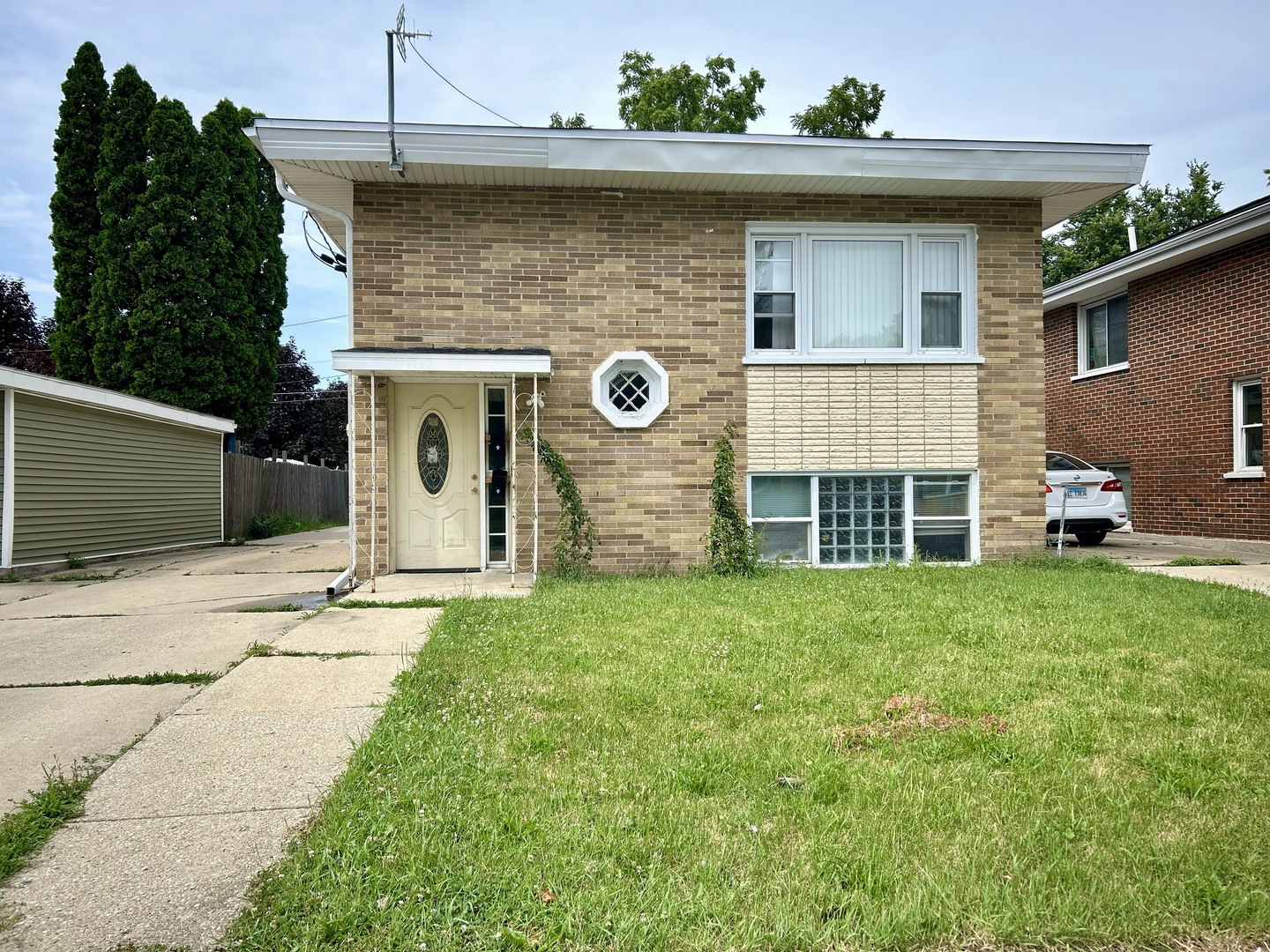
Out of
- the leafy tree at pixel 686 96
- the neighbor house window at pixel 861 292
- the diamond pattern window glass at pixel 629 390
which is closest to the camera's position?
the diamond pattern window glass at pixel 629 390

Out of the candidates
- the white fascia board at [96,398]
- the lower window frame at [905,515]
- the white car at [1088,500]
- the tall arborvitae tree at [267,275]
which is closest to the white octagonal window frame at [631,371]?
the lower window frame at [905,515]

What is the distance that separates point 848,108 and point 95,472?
Result: 68.1 feet

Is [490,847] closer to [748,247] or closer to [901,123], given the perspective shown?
[748,247]

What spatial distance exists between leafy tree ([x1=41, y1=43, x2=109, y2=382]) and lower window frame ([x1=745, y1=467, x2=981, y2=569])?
1703 cm

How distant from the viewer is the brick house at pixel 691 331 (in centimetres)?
853

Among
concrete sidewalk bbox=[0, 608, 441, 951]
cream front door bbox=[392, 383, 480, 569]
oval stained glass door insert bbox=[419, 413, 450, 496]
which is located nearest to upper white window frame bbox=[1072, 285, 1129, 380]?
cream front door bbox=[392, 383, 480, 569]

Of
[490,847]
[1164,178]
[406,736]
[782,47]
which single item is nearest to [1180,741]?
[490,847]

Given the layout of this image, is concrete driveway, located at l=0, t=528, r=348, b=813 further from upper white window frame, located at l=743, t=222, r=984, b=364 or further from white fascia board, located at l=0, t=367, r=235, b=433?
upper white window frame, located at l=743, t=222, r=984, b=364

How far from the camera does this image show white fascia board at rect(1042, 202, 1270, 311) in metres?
12.0

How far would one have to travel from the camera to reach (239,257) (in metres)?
20.8

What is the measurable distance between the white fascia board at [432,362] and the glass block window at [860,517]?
3718mm

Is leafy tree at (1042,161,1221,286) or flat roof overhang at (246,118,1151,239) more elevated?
leafy tree at (1042,161,1221,286)

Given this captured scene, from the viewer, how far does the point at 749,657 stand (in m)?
4.93

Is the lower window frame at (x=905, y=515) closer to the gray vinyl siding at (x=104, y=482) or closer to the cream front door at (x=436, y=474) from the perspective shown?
the cream front door at (x=436, y=474)
